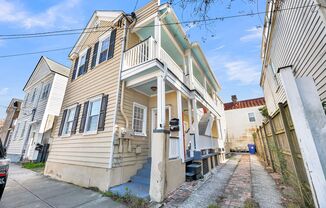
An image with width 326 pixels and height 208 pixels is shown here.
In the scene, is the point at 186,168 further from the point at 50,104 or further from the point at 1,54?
the point at 50,104

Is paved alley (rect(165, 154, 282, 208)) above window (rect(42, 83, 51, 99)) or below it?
below

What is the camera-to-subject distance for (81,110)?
22.6ft

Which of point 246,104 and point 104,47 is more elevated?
point 246,104

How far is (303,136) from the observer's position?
2260 millimetres

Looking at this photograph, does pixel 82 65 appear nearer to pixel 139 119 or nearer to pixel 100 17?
pixel 100 17

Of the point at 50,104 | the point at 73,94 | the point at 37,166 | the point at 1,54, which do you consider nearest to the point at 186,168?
the point at 73,94

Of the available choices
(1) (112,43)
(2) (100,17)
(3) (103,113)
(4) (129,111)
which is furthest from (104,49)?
(4) (129,111)

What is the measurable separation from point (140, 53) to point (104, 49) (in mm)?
2814

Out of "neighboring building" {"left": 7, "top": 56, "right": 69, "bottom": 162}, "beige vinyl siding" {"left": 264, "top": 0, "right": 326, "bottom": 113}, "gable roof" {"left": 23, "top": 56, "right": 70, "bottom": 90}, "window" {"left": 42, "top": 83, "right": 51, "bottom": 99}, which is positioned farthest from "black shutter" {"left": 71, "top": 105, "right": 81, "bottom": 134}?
"beige vinyl siding" {"left": 264, "top": 0, "right": 326, "bottom": 113}

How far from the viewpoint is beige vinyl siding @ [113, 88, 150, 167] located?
5023mm

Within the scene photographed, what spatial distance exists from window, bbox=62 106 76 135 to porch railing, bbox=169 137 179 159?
5326 mm

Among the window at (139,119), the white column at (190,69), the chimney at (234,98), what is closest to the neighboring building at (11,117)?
the window at (139,119)

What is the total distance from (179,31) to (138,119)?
4.55 meters

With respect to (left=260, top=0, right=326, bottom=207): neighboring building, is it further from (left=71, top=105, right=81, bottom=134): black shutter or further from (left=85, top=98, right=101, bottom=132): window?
(left=71, top=105, right=81, bottom=134): black shutter
